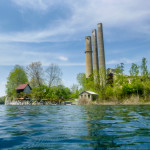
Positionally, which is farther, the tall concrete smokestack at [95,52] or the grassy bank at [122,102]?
the tall concrete smokestack at [95,52]

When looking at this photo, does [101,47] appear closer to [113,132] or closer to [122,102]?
[122,102]

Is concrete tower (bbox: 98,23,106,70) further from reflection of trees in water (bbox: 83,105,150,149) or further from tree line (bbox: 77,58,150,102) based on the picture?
reflection of trees in water (bbox: 83,105,150,149)

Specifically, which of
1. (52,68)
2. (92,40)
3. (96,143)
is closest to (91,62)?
(92,40)

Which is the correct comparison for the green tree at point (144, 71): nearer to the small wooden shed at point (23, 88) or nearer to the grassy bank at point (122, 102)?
the grassy bank at point (122, 102)

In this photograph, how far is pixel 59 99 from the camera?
51.2 m

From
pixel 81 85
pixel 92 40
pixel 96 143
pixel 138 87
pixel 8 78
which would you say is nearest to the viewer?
pixel 96 143

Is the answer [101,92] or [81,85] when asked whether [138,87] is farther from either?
[81,85]

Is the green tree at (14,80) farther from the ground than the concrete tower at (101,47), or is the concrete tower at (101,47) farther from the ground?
the concrete tower at (101,47)

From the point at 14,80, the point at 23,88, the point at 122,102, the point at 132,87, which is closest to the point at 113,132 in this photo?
the point at 122,102

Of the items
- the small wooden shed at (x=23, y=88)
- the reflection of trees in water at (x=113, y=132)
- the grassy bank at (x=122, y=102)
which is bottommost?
the grassy bank at (x=122, y=102)

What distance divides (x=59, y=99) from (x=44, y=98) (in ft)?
18.6

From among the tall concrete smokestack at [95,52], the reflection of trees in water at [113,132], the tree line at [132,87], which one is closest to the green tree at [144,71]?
the tree line at [132,87]

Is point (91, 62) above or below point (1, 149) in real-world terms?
above

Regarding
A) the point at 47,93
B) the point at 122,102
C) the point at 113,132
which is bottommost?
the point at 122,102
